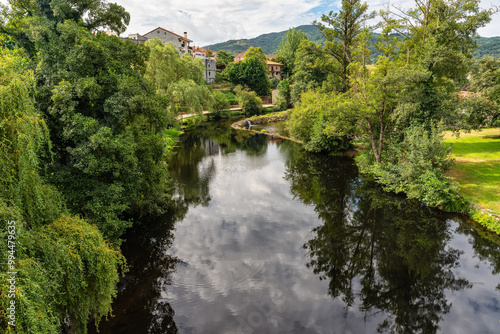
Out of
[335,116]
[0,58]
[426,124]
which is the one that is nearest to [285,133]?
[335,116]

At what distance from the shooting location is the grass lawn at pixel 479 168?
18781mm

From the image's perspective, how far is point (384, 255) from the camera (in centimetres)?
1515

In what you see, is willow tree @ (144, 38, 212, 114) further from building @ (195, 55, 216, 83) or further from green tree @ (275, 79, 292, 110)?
building @ (195, 55, 216, 83)

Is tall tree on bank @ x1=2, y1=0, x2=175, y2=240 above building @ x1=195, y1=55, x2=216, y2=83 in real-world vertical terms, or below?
below

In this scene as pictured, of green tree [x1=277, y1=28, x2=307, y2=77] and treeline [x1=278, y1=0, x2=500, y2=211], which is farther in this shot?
green tree [x1=277, y1=28, x2=307, y2=77]

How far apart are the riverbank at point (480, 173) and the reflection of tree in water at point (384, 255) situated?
252 cm

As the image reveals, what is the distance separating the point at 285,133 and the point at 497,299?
38.1 meters

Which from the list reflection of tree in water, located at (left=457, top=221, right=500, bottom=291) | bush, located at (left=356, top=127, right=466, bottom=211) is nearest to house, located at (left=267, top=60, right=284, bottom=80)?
bush, located at (left=356, top=127, right=466, bottom=211)

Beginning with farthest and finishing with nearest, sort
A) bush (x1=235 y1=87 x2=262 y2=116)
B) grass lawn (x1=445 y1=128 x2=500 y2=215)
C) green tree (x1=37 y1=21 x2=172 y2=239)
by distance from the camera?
bush (x1=235 y1=87 x2=262 y2=116), grass lawn (x1=445 y1=128 x2=500 y2=215), green tree (x1=37 y1=21 x2=172 y2=239)

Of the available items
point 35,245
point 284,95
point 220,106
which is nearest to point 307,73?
point 284,95

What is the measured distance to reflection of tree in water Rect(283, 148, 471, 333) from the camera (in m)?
11.8

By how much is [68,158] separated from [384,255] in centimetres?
1752

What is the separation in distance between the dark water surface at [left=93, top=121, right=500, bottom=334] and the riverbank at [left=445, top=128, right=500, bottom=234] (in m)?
1.54

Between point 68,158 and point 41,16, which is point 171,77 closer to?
point 41,16
